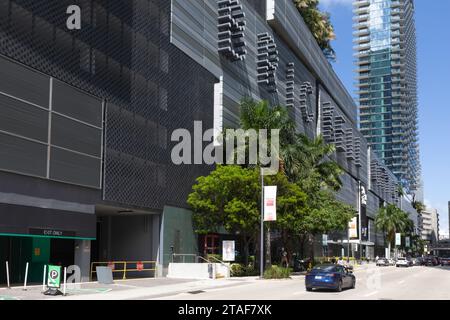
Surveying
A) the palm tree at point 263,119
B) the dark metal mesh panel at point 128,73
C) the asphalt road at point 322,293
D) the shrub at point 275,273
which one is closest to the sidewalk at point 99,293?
the asphalt road at point 322,293

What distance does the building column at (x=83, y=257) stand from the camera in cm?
3256

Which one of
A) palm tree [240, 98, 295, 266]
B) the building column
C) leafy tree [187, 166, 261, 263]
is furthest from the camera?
palm tree [240, 98, 295, 266]

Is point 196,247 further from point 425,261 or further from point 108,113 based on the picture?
point 425,261

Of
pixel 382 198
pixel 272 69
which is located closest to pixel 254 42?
pixel 272 69

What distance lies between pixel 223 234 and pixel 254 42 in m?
20.7

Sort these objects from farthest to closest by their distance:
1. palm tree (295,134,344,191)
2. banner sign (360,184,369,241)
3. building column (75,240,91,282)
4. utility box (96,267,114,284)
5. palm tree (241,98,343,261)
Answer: banner sign (360,184,369,241), palm tree (295,134,344,191), palm tree (241,98,343,261), building column (75,240,91,282), utility box (96,267,114,284)

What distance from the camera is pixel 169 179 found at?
41906mm

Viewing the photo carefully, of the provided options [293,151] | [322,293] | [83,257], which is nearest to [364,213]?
[293,151]

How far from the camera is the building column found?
32562 millimetres

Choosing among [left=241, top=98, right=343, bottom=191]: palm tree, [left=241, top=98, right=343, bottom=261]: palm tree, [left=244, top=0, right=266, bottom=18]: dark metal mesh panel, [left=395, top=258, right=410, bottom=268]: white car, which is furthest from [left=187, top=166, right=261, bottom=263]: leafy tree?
[left=395, top=258, right=410, bottom=268]: white car

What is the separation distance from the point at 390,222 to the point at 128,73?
100 meters

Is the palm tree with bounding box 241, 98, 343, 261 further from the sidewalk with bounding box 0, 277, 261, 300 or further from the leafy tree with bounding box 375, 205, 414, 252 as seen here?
the leafy tree with bounding box 375, 205, 414, 252

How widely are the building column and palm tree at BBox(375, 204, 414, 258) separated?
102242 millimetres

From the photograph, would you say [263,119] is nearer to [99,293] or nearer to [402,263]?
[99,293]
